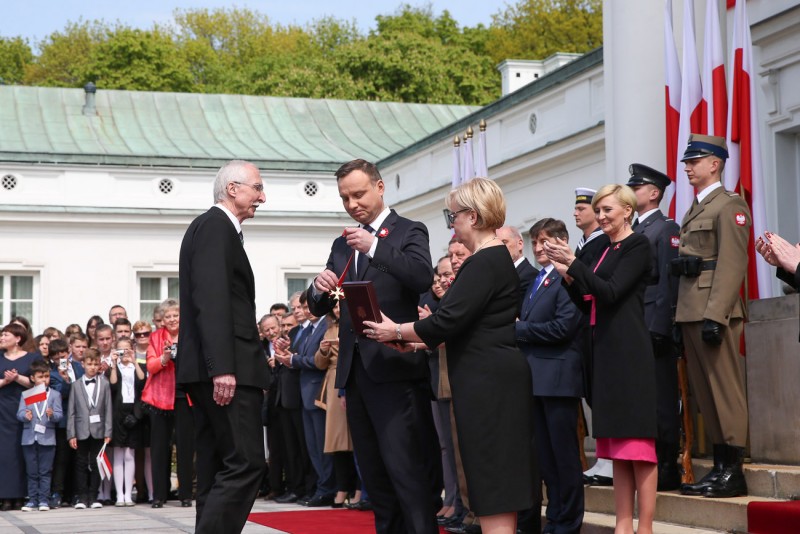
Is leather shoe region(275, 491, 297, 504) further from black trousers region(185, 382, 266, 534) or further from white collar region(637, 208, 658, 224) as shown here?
black trousers region(185, 382, 266, 534)

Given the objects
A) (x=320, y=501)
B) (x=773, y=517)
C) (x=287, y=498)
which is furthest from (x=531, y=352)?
(x=287, y=498)

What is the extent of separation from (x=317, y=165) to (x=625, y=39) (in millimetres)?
20296

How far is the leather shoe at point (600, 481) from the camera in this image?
28.1 ft

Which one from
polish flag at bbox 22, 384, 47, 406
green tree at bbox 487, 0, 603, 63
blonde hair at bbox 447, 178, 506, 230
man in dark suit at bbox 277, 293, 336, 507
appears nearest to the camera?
blonde hair at bbox 447, 178, 506, 230

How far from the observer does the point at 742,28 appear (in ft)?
32.0

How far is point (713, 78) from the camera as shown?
9.73 m

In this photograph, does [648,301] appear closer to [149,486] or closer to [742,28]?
[742,28]

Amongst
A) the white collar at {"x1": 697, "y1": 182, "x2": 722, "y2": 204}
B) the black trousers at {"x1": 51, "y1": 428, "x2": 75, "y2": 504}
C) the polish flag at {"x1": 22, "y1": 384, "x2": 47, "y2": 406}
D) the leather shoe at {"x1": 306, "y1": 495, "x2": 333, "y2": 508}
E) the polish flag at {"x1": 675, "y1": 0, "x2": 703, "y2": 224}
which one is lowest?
the leather shoe at {"x1": 306, "y1": 495, "x2": 333, "y2": 508}

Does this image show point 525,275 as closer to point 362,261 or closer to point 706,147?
point 706,147

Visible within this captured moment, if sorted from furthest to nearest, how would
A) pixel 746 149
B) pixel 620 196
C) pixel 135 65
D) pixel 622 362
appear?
1. pixel 135 65
2. pixel 746 149
3. pixel 620 196
4. pixel 622 362

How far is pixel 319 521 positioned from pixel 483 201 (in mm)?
5154

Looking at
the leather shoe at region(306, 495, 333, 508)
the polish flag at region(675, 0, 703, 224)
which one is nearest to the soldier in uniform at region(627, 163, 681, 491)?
the polish flag at region(675, 0, 703, 224)

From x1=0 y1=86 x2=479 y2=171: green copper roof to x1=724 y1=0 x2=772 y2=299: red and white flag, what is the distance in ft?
70.3

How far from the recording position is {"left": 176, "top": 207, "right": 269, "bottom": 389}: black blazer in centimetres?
614
